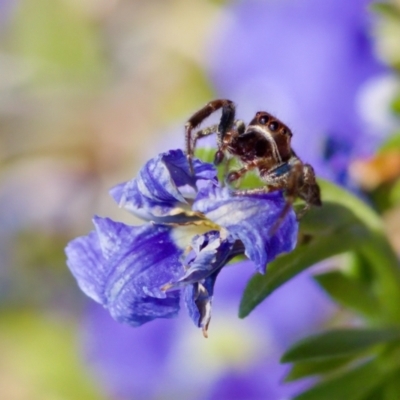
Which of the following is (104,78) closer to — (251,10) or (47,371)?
(251,10)

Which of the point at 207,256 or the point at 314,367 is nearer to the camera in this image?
the point at 207,256

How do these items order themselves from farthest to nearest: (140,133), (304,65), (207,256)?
(140,133)
(304,65)
(207,256)

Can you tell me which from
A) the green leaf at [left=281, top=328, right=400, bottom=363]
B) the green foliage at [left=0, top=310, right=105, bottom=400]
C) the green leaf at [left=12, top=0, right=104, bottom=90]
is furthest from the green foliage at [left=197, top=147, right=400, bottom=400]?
the green leaf at [left=12, top=0, right=104, bottom=90]

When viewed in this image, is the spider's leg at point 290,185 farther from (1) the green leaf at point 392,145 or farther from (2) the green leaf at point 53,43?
(2) the green leaf at point 53,43

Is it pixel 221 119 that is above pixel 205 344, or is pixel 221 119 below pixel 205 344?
below

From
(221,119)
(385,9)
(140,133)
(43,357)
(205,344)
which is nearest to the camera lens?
(221,119)

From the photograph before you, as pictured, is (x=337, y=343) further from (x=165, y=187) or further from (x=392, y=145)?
(x=392, y=145)

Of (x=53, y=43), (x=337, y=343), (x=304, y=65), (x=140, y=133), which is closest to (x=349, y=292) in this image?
(x=337, y=343)

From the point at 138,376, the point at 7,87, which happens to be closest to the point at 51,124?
the point at 7,87
